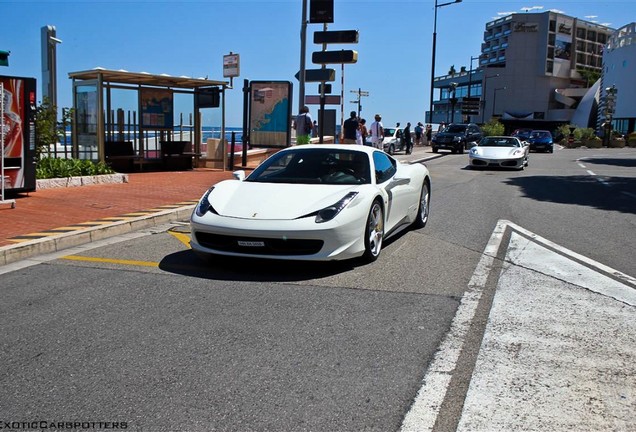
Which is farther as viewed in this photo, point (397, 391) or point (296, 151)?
point (296, 151)

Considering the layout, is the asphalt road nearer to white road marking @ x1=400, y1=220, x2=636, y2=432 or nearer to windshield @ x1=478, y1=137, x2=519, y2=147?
white road marking @ x1=400, y1=220, x2=636, y2=432

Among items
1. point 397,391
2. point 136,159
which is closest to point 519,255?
point 397,391

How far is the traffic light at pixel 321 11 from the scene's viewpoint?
1884 cm

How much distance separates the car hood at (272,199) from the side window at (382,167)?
28.2 inches

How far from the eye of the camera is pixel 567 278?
6074 millimetres

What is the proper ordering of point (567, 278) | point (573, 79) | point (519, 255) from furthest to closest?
point (573, 79) → point (519, 255) → point (567, 278)

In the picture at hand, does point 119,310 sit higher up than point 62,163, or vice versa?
point 62,163

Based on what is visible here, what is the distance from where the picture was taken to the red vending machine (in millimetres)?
10008

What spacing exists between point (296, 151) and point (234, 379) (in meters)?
4.38

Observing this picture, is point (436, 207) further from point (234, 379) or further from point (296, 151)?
point (234, 379)

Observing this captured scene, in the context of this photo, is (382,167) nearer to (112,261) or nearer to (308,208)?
(308,208)

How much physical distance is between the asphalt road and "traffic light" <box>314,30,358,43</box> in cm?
1264

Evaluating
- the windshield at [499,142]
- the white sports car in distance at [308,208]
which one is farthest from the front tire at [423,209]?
the windshield at [499,142]

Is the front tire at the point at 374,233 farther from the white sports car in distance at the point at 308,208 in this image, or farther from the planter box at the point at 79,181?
the planter box at the point at 79,181
